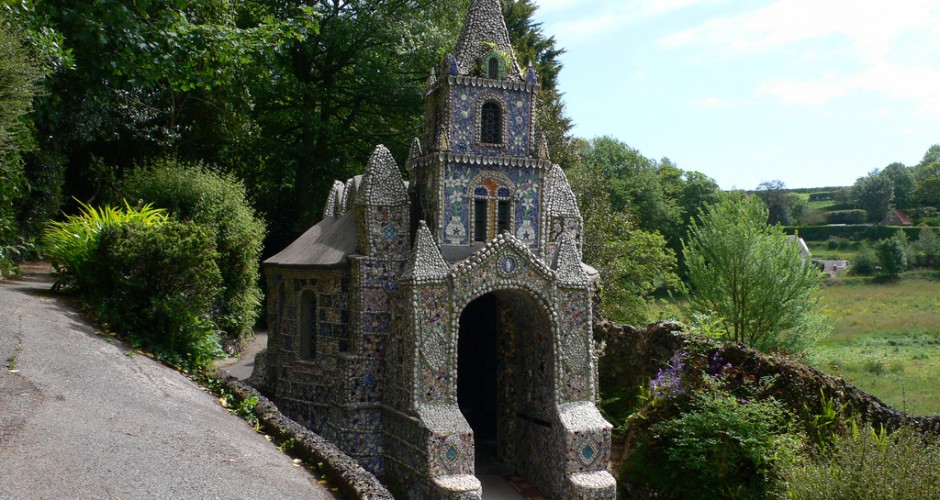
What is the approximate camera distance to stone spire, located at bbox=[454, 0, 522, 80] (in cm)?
1638

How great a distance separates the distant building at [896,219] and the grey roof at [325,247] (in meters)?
76.3

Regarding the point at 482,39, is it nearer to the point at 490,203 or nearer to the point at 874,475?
the point at 490,203

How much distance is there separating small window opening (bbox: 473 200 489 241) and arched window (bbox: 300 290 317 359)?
4548 millimetres

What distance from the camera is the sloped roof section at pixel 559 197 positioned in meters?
19.1

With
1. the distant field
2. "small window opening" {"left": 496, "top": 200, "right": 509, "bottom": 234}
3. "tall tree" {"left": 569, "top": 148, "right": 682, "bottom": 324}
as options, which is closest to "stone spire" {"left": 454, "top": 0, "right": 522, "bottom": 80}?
"small window opening" {"left": 496, "top": 200, "right": 509, "bottom": 234}

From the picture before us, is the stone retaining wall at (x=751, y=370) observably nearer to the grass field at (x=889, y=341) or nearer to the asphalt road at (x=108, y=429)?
the grass field at (x=889, y=341)

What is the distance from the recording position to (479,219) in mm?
16188

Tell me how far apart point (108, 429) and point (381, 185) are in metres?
8.12

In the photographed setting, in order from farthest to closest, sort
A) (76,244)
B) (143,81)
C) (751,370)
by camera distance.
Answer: (143,81) < (751,370) < (76,244)

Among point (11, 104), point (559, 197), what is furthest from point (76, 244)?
point (559, 197)

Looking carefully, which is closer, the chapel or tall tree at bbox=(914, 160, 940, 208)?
the chapel

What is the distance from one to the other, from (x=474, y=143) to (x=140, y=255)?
24.0 feet

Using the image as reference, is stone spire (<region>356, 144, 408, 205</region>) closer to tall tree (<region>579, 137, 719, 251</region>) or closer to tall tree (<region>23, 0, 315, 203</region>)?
tall tree (<region>23, 0, 315, 203</region>)

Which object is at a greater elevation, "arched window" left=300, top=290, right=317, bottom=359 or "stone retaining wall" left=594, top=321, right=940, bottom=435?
"arched window" left=300, top=290, right=317, bottom=359
